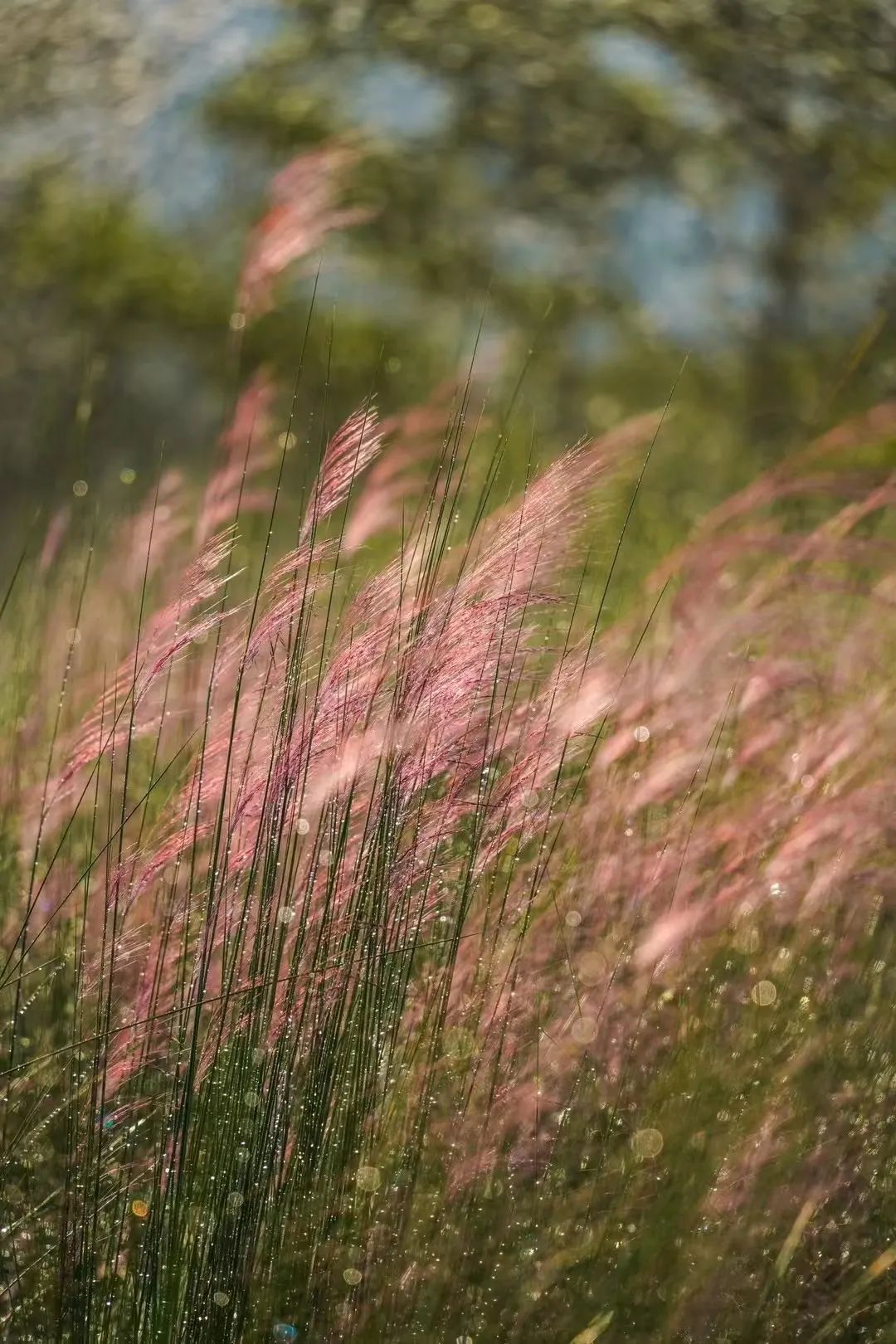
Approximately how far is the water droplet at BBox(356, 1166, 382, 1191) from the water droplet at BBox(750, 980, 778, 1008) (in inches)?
22.4

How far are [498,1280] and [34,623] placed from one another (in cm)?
169

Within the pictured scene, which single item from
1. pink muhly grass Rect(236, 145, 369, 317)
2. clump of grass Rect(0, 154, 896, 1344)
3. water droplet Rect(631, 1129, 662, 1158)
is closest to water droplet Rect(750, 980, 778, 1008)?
clump of grass Rect(0, 154, 896, 1344)

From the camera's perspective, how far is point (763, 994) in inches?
73.9

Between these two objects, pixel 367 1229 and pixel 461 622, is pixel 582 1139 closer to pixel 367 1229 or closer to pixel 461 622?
pixel 367 1229

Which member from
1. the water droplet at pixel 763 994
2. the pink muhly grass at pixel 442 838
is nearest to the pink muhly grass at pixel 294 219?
the pink muhly grass at pixel 442 838

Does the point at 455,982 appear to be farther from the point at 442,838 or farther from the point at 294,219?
the point at 294,219

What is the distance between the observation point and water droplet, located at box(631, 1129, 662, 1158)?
66.4 inches

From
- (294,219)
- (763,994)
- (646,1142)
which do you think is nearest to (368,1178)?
(646,1142)

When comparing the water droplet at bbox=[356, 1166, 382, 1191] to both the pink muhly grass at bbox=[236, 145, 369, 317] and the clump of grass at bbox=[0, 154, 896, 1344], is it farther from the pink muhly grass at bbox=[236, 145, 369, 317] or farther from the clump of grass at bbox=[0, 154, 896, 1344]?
the pink muhly grass at bbox=[236, 145, 369, 317]

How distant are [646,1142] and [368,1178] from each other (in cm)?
34

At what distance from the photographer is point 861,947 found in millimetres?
1982

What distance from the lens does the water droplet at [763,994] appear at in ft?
6.14

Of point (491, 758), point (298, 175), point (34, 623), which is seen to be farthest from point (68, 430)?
point (491, 758)

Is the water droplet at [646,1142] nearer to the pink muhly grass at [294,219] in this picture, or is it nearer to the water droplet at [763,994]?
the water droplet at [763,994]
